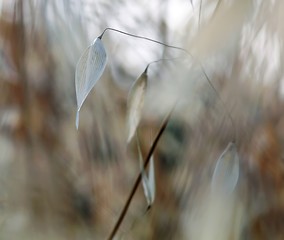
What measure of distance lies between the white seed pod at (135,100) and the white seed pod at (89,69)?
79 mm

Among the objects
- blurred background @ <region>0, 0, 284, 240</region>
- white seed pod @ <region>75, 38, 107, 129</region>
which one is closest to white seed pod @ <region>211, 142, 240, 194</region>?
blurred background @ <region>0, 0, 284, 240</region>

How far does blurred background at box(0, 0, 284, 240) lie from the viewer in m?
0.50

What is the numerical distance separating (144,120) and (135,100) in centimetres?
12

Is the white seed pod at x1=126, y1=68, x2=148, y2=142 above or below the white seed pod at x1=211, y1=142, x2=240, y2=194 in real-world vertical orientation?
above

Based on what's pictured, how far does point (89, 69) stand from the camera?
0.45 meters

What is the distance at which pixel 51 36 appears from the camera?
2.24 feet

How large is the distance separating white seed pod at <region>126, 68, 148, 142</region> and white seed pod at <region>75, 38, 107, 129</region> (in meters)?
0.08

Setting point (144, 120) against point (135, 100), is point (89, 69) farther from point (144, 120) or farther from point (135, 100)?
point (144, 120)

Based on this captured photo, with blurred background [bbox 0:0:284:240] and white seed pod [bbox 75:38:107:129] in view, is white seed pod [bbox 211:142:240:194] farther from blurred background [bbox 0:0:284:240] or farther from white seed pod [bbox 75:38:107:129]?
white seed pod [bbox 75:38:107:129]

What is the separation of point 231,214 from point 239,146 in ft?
0.25

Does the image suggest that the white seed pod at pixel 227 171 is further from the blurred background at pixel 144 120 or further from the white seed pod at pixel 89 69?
the white seed pod at pixel 89 69

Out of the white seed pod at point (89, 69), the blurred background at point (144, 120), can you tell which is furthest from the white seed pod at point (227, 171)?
Result: the white seed pod at point (89, 69)

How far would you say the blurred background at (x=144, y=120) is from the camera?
0.50 m

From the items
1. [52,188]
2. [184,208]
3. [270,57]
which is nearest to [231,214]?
[184,208]
